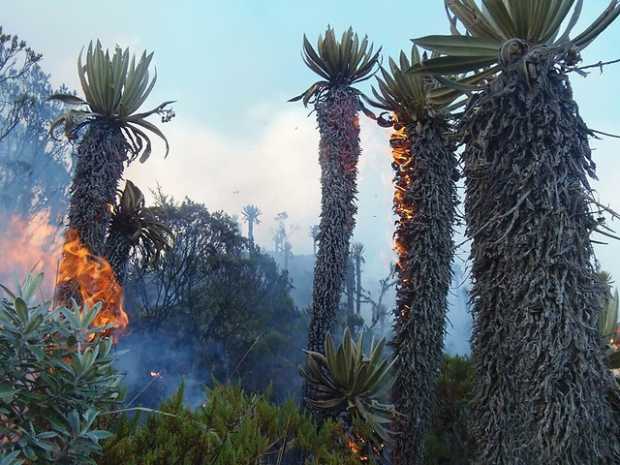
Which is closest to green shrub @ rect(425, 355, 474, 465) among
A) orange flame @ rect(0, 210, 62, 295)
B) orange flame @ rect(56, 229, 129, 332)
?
orange flame @ rect(56, 229, 129, 332)

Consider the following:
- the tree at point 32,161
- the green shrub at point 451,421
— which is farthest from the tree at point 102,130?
the tree at point 32,161

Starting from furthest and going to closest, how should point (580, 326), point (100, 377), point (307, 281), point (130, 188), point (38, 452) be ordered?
point (307, 281), point (130, 188), point (580, 326), point (100, 377), point (38, 452)

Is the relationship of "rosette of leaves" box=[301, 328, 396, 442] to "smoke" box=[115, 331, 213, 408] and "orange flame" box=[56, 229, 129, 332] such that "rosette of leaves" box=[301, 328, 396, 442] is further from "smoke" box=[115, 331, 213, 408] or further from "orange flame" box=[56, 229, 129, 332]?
"smoke" box=[115, 331, 213, 408]

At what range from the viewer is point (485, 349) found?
416 centimetres

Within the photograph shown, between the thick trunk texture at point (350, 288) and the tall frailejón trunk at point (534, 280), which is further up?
the thick trunk texture at point (350, 288)

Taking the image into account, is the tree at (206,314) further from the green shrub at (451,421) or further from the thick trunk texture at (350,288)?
the green shrub at (451,421)

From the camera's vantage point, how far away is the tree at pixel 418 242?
6.76 m

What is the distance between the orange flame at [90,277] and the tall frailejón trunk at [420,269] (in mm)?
3909

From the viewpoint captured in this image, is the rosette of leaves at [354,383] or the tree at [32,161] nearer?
the rosette of leaves at [354,383]

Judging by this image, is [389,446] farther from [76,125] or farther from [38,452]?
[76,125]

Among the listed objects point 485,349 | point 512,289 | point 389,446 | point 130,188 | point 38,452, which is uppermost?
point 130,188

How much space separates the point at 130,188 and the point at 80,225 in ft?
4.24

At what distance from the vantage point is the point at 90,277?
675 cm

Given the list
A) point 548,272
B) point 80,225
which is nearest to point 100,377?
point 548,272
